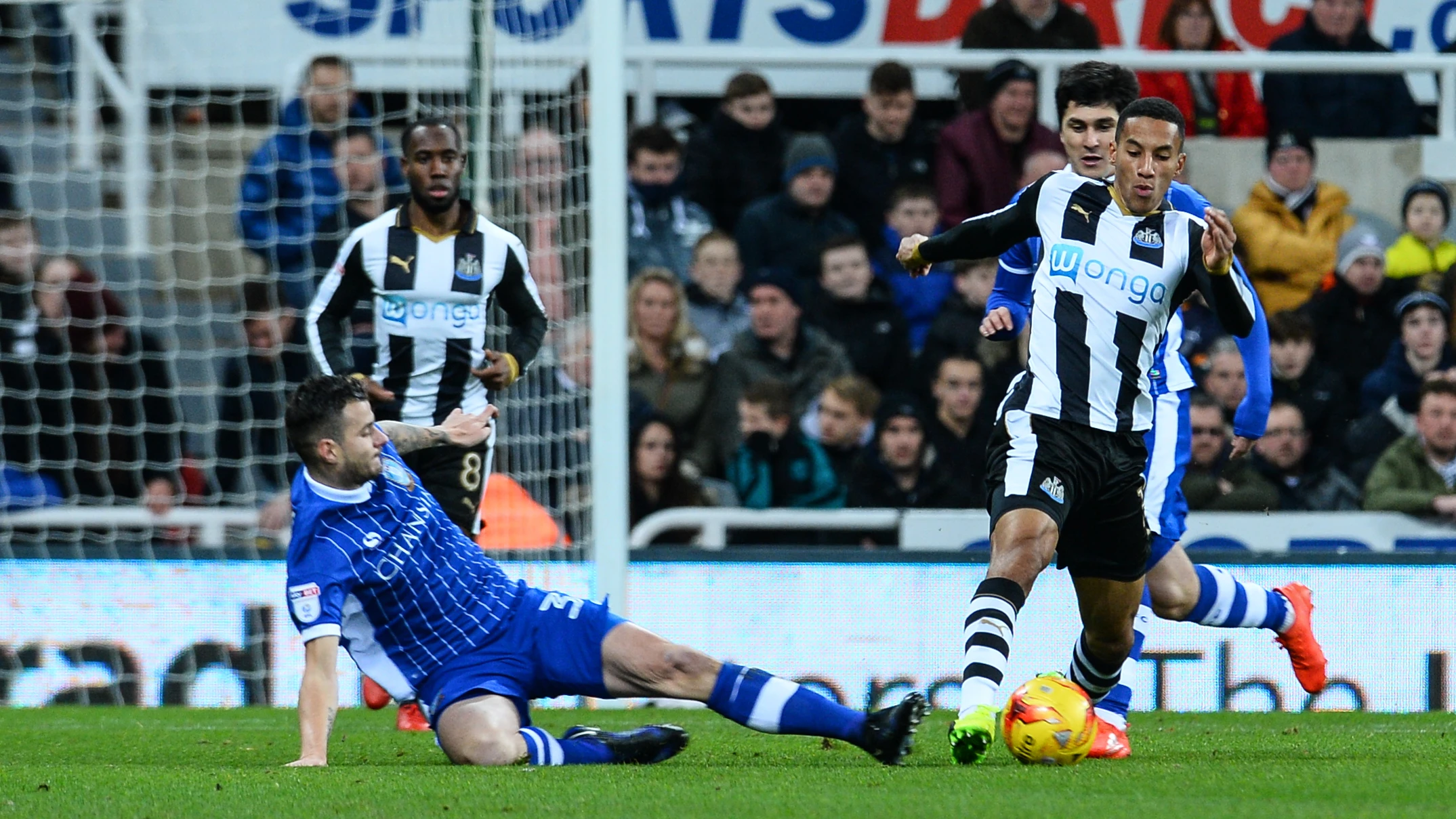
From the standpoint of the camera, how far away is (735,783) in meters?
4.81

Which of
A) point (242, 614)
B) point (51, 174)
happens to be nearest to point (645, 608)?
point (242, 614)

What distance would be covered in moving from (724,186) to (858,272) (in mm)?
1010

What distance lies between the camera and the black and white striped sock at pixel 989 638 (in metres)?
4.97

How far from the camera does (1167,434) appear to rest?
243 inches

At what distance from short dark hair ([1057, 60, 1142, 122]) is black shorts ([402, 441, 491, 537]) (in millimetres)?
2549

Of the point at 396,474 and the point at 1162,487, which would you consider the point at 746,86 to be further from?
the point at 396,474

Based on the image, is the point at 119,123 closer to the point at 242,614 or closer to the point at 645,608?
the point at 242,614

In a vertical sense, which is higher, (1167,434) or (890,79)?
(890,79)

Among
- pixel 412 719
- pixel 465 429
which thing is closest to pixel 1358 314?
pixel 412 719

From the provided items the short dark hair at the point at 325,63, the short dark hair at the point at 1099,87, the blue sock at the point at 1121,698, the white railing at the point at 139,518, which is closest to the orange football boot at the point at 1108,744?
the blue sock at the point at 1121,698

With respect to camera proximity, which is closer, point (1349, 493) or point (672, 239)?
point (1349, 493)

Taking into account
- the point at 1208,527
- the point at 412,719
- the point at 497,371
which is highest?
the point at 497,371

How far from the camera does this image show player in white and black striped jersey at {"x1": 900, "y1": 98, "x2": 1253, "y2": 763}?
527 centimetres

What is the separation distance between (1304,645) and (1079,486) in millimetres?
1513
